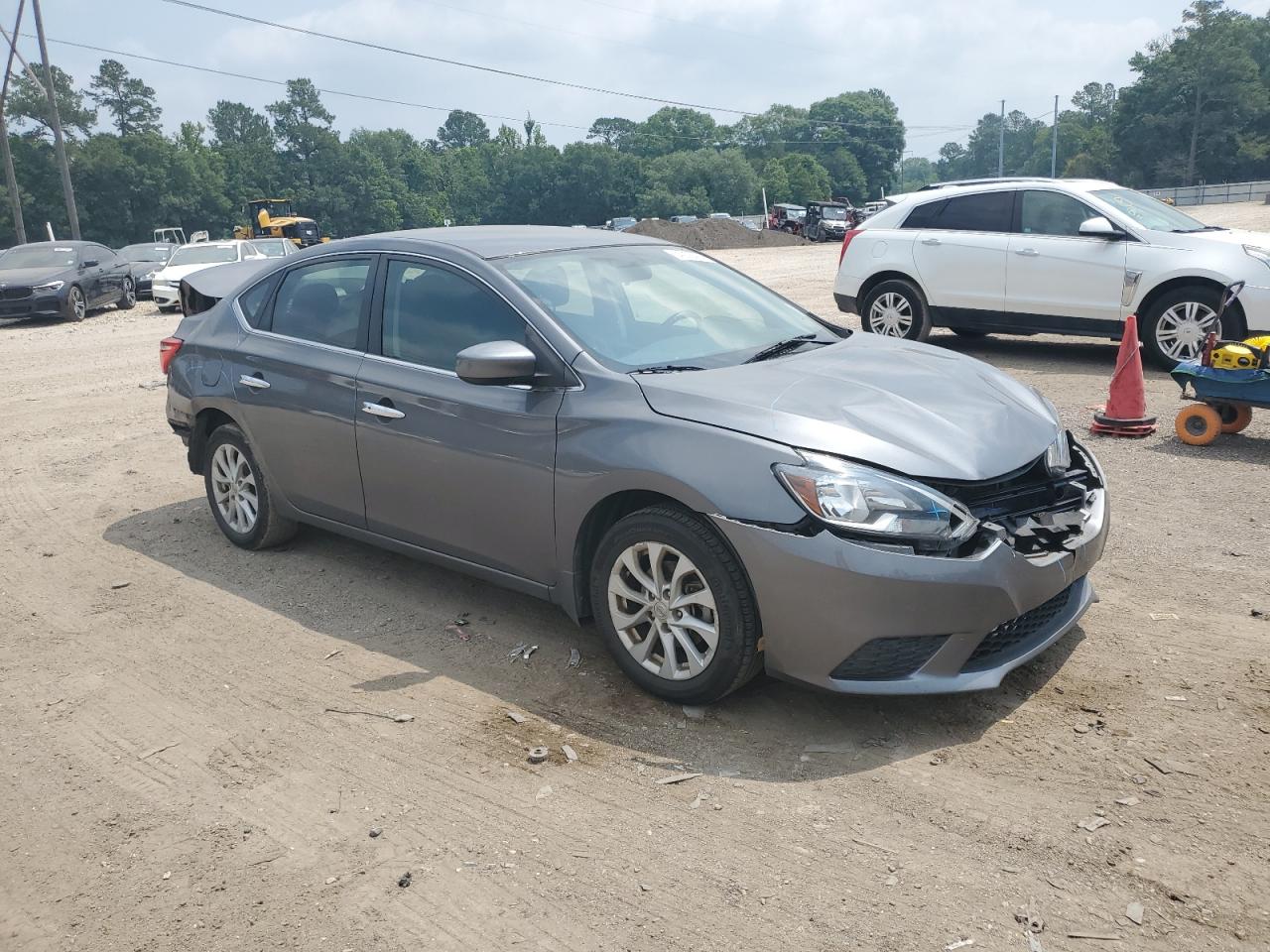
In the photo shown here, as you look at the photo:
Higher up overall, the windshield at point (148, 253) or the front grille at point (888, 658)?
the windshield at point (148, 253)

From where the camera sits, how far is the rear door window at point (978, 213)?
11281mm

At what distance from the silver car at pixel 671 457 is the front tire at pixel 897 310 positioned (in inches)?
260

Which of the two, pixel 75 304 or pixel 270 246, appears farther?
pixel 270 246

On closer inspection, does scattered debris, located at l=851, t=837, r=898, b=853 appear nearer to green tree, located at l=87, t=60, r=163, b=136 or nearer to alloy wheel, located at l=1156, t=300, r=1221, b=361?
alloy wheel, located at l=1156, t=300, r=1221, b=361

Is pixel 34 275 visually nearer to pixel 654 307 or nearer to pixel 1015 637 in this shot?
pixel 654 307

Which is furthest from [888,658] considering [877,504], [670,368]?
[670,368]

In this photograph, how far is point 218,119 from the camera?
141 meters

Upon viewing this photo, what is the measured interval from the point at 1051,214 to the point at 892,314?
1.85 meters

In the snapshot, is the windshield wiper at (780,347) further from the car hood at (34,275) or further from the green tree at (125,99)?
the green tree at (125,99)

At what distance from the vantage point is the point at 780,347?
4.93m

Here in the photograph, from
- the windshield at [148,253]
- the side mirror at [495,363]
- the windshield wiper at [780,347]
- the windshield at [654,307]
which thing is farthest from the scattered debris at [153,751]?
the windshield at [148,253]

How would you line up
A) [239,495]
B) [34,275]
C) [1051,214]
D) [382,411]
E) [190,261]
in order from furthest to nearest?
1. [190,261]
2. [34,275]
3. [1051,214]
4. [239,495]
5. [382,411]

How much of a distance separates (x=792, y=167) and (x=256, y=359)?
128 meters

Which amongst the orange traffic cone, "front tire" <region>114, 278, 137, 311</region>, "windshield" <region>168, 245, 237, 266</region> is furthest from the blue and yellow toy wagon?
"front tire" <region>114, 278, 137, 311</region>
